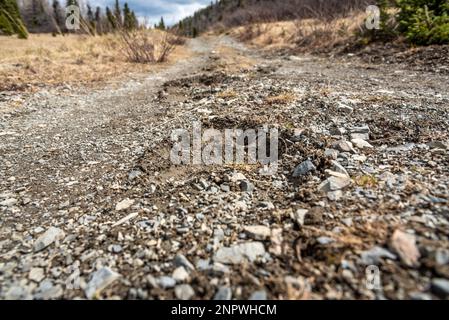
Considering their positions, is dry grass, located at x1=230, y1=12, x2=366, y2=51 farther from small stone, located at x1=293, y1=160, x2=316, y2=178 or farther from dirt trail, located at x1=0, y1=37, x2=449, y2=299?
small stone, located at x1=293, y1=160, x2=316, y2=178

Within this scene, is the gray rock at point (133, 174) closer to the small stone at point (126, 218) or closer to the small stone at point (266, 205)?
the small stone at point (126, 218)

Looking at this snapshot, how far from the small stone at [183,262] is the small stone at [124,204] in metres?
0.98

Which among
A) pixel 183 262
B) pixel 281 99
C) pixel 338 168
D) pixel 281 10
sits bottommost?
pixel 183 262

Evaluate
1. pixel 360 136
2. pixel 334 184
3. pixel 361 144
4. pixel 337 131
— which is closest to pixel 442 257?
pixel 334 184

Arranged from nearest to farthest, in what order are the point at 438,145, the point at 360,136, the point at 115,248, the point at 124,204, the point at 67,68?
1. the point at 115,248
2. the point at 124,204
3. the point at 438,145
4. the point at 360,136
5. the point at 67,68

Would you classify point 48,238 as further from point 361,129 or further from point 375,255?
point 361,129

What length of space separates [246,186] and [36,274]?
191 cm

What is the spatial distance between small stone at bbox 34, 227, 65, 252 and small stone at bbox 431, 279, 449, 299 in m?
2.75

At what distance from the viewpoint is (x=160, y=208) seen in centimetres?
255

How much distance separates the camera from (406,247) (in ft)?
5.53

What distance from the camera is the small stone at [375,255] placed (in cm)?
165

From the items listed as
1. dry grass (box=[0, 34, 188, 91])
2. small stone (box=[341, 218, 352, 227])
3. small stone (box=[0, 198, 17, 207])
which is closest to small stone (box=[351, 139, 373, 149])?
small stone (box=[341, 218, 352, 227])

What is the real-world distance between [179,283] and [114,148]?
278 centimetres

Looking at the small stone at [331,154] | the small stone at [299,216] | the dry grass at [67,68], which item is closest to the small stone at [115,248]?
the small stone at [299,216]
